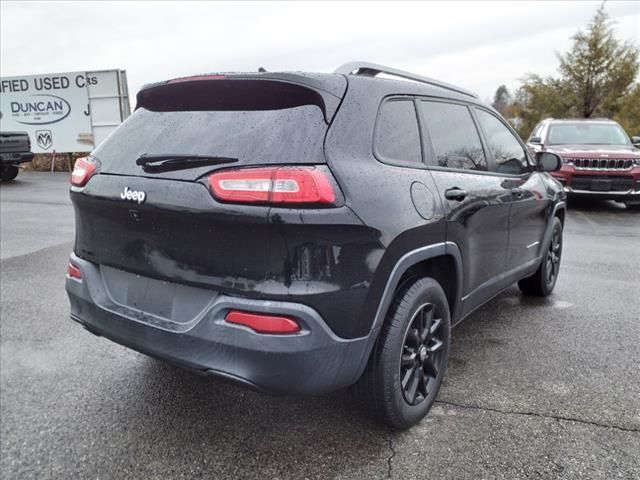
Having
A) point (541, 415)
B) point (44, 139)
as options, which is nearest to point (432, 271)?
point (541, 415)

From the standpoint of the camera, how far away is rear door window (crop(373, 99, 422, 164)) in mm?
2402

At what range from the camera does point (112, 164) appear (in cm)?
252

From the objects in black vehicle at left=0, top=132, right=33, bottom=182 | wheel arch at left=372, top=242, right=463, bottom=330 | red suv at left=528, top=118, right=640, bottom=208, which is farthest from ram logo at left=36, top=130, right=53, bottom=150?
wheel arch at left=372, top=242, right=463, bottom=330

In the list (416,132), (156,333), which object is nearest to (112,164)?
(156,333)

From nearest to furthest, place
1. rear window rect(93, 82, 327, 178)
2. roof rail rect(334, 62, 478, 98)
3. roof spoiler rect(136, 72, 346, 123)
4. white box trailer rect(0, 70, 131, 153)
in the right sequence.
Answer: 1. rear window rect(93, 82, 327, 178)
2. roof spoiler rect(136, 72, 346, 123)
3. roof rail rect(334, 62, 478, 98)
4. white box trailer rect(0, 70, 131, 153)

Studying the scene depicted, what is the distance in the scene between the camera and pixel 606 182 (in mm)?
9250

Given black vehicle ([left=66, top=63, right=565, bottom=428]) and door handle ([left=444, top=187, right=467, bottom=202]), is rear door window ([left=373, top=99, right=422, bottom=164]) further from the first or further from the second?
door handle ([left=444, top=187, right=467, bottom=202])

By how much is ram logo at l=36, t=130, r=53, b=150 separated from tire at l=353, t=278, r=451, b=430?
18394mm

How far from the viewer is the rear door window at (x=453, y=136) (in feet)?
9.36

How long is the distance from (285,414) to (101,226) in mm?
1324

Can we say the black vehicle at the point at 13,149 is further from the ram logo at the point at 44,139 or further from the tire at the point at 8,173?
the ram logo at the point at 44,139

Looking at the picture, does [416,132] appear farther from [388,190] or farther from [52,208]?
[52,208]

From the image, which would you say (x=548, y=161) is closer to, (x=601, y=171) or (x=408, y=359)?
(x=408, y=359)

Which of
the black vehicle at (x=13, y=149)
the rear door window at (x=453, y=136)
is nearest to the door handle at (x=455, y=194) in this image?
the rear door window at (x=453, y=136)
